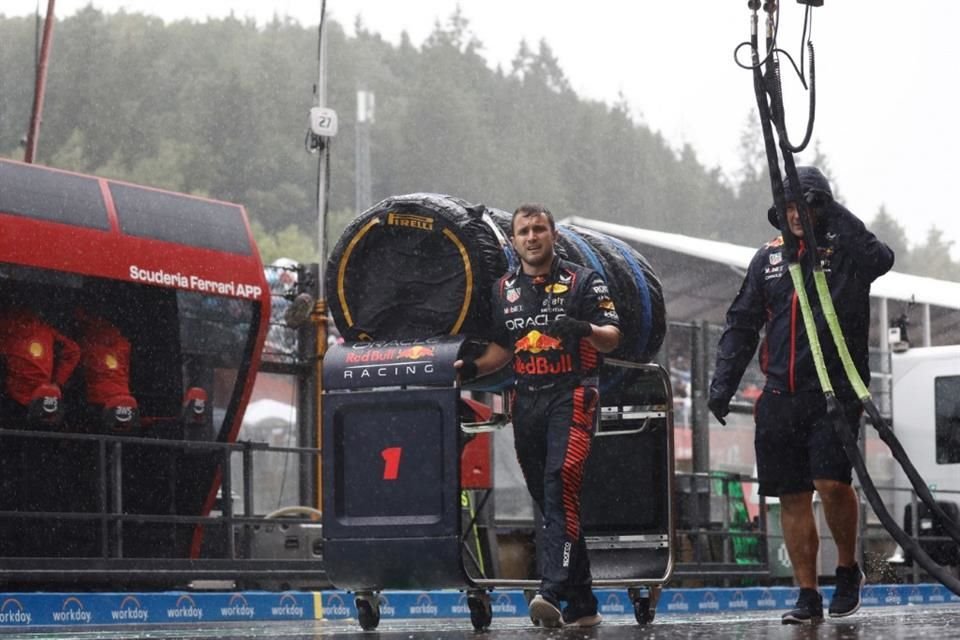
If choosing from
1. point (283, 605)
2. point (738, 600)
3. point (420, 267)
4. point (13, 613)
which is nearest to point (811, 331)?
point (420, 267)

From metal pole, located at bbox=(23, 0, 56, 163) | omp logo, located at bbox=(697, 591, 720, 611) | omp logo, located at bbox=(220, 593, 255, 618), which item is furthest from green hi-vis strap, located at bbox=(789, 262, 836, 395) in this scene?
metal pole, located at bbox=(23, 0, 56, 163)

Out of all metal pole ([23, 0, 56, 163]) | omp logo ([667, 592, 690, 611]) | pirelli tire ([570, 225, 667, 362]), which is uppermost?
metal pole ([23, 0, 56, 163])

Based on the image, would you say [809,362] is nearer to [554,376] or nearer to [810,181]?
[810,181]

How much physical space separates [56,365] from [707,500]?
5.73 meters

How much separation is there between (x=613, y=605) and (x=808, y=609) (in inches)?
196

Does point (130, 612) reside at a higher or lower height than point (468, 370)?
lower

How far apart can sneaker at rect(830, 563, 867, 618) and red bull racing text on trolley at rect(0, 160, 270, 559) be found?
4584 mm

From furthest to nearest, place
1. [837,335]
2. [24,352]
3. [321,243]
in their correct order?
[321,243] → [24,352] → [837,335]

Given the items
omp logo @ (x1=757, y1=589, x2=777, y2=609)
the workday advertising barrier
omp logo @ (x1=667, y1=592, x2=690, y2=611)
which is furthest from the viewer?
omp logo @ (x1=757, y1=589, x2=777, y2=609)

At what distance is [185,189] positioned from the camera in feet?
226

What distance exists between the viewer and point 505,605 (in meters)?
11.8

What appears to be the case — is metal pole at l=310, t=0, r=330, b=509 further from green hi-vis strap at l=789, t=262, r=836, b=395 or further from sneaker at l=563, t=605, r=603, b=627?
green hi-vis strap at l=789, t=262, r=836, b=395

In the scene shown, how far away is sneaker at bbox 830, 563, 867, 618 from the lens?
7.30 metres

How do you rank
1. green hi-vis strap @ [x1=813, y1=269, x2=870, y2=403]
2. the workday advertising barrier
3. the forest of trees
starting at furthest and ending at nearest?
the forest of trees
the workday advertising barrier
green hi-vis strap @ [x1=813, y1=269, x2=870, y2=403]
